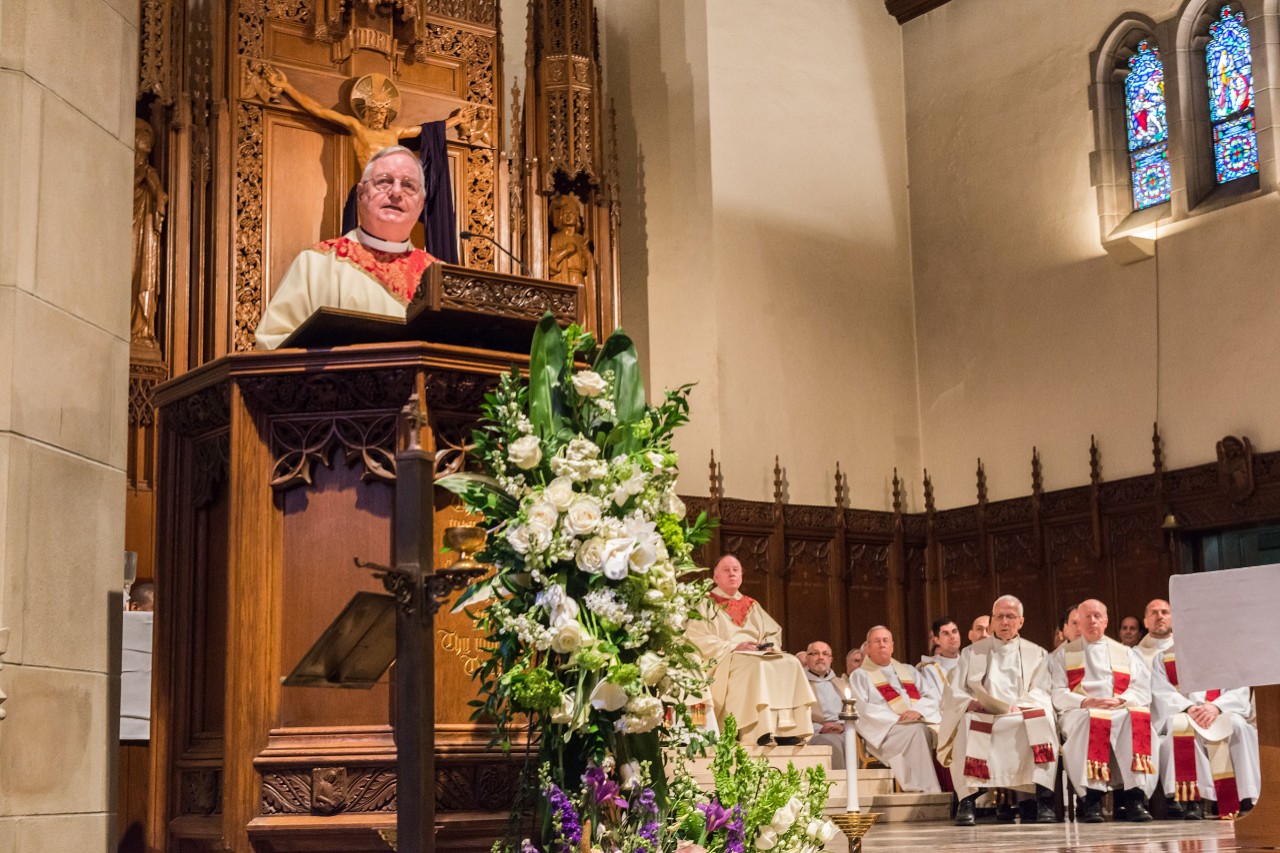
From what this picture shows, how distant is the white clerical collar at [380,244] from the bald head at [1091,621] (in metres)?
7.10

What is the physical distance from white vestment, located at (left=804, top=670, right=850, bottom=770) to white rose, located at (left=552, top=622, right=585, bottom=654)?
876cm

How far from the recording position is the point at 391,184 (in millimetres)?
5016

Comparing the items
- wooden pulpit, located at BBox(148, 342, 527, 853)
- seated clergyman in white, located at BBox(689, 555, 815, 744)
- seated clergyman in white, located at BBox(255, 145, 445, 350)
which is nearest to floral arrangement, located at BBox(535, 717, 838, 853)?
wooden pulpit, located at BBox(148, 342, 527, 853)

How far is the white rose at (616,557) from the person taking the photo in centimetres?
353

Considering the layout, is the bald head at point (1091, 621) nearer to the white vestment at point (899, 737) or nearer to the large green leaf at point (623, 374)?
the white vestment at point (899, 737)

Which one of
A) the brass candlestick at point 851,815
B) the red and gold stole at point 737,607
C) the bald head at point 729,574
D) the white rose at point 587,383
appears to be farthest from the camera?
the red and gold stole at point 737,607

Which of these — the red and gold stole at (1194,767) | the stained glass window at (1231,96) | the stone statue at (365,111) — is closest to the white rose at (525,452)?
the stone statue at (365,111)

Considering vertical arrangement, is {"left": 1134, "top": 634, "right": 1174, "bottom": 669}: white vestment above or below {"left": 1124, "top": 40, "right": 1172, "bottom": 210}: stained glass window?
below

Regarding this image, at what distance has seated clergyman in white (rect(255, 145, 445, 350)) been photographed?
4.74m

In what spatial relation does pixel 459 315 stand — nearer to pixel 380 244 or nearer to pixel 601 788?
pixel 601 788

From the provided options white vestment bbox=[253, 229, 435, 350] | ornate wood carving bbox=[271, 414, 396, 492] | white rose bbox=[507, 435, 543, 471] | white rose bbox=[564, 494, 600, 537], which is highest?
white vestment bbox=[253, 229, 435, 350]

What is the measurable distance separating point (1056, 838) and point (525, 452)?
5.44m

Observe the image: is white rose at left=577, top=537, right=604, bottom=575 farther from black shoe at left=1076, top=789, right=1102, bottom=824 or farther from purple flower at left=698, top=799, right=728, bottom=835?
black shoe at left=1076, top=789, right=1102, bottom=824

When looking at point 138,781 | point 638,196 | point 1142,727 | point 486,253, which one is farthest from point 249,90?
point 1142,727
